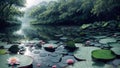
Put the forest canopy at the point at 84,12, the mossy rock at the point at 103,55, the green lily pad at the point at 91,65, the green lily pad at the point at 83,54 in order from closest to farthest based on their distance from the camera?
the green lily pad at the point at 91,65
the mossy rock at the point at 103,55
the green lily pad at the point at 83,54
the forest canopy at the point at 84,12

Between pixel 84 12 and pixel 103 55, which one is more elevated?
pixel 84 12

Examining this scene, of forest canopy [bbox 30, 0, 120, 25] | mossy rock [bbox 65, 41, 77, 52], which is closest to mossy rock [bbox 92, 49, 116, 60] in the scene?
mossy rock [bbox 65, 41, 77, 52]

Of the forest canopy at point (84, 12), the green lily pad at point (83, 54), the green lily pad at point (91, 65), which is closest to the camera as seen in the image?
the green lily pad at point (91, 65)

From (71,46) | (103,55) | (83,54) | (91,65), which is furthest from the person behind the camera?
(71,46)

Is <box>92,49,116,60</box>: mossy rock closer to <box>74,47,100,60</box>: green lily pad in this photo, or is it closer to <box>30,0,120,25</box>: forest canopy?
<box>74,47,100,60</box>: green lily pad

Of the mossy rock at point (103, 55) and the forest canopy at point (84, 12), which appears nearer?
the mossy rock at point (103, 55)

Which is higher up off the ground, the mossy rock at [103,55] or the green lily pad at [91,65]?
the mossy rock at [103,55]

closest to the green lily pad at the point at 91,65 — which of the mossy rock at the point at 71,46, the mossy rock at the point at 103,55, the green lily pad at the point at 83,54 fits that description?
the mossy rock at the point at 103,55

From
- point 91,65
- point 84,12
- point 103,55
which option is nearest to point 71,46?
point 103,55

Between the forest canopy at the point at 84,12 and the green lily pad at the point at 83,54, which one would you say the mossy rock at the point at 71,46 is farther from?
the forest canopy at the point at 84,12

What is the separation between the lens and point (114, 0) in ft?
32.3

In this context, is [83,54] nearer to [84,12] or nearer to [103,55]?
[103,55]

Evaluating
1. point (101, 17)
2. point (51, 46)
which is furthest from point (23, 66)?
point (101, 17)

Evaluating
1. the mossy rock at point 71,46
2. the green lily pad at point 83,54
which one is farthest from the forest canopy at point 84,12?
the green lily pad at point 83,54
